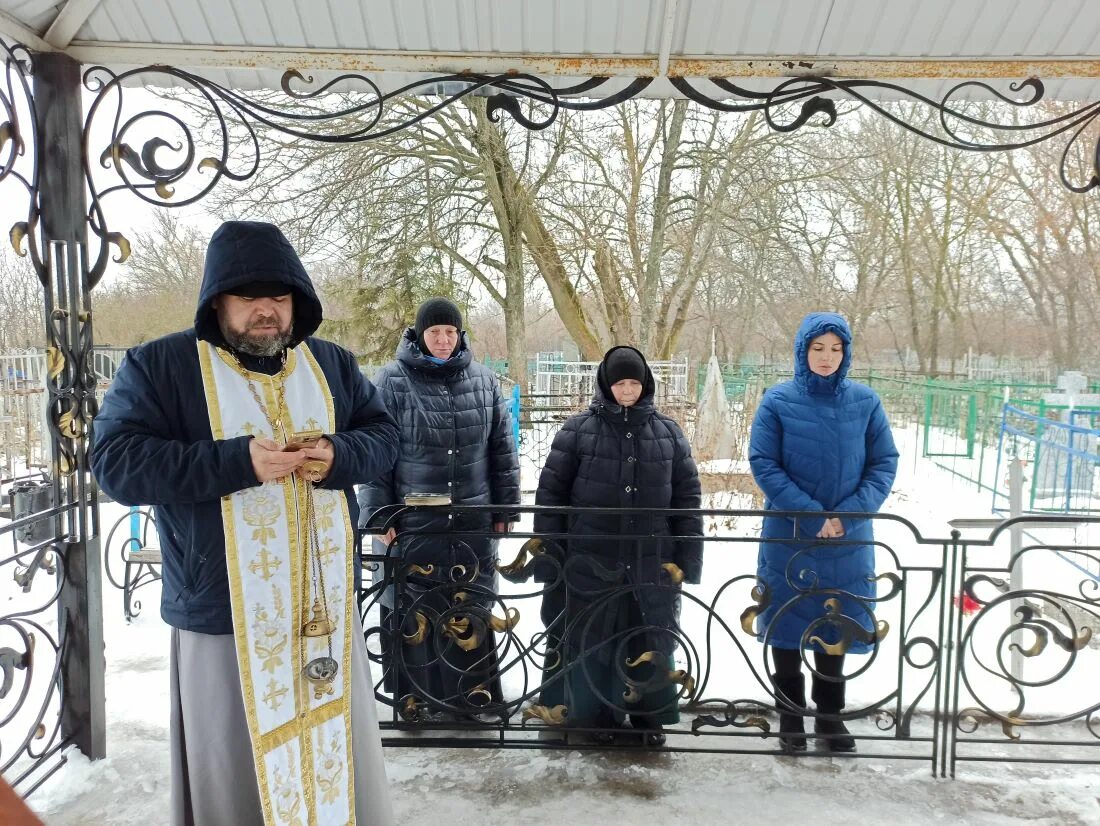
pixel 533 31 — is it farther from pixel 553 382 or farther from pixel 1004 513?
pixel 553 382

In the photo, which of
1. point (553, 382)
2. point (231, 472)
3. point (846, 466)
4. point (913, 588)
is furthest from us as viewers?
point (553, 382)

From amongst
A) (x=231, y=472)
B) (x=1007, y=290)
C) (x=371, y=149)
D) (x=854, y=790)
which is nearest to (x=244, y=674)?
(x=231, y=472)

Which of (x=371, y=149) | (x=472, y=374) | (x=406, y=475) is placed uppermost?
(x=371, y=149)

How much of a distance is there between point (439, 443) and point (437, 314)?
58 centimetres

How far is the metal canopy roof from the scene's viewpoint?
2711 mm

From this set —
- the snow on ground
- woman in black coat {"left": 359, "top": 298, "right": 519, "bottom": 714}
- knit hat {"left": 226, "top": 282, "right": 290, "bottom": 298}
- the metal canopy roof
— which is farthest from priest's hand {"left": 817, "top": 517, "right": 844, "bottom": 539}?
knit hat {"left": 226, "top": 282, "right": 290, "bottom": 298}

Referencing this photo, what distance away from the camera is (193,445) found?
1.96 meters

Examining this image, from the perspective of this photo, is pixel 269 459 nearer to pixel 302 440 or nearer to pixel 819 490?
pixel 302 440

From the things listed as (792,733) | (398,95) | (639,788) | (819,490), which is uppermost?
(398,95)

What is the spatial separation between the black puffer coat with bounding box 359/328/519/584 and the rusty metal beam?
1.17 metres

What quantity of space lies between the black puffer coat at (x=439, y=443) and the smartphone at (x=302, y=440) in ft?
4.12

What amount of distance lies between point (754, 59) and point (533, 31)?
0.84 m

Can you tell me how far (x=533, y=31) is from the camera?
2.81 m

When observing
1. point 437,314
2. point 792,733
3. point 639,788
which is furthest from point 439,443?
point 792,733
